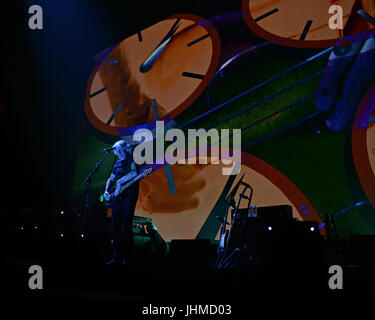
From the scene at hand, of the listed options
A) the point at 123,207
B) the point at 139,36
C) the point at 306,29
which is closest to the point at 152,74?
the point at 139,36

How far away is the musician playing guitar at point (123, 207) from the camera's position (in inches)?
136

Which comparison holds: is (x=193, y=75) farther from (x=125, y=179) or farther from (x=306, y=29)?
(x=125, y=179)

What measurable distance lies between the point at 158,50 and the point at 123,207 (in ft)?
10.8

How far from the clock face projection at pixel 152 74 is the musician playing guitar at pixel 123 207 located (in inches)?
71.4

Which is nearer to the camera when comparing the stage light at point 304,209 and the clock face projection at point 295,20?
the stage light at point 304,209

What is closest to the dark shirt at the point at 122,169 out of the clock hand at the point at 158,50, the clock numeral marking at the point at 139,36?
the clock hand at the point at 158,50

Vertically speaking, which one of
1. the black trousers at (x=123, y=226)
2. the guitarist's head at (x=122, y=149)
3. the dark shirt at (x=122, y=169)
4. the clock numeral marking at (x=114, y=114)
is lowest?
the black trousers at (x=123, y=226)

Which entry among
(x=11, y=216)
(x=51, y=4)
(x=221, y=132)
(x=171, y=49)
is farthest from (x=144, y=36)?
(x=11, y=216)

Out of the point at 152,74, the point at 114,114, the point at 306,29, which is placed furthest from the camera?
the point at 114,114

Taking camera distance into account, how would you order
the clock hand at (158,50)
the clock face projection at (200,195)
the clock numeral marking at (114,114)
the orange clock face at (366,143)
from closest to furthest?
1. the orange clock face at (366,143)
2. the clock face projection at (200,195)
3. the clock hand at (158,50)
4. the clock numeral marking at (114,114)

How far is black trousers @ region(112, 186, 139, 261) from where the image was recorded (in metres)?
3.45

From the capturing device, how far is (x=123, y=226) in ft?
11.5

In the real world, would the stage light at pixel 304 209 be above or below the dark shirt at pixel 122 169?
below

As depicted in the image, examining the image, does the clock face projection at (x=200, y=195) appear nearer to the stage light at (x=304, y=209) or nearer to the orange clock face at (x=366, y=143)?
the stage light at (x=304, y=209)
